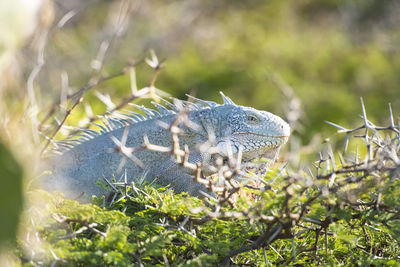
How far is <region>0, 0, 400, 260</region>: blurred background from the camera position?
34.4ft

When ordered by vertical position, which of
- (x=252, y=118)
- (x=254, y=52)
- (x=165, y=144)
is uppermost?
(x=252, y=118)

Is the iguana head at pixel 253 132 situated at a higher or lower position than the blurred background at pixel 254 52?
higher

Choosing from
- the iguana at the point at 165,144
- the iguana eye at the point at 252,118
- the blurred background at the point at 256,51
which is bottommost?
the blurred background at the point at 256,51

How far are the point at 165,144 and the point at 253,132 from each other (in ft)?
1.72

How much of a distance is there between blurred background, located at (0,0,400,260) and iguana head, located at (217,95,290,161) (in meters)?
4.25

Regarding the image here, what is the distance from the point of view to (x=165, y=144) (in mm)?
3309

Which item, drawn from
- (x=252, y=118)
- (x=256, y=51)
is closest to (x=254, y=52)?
(x=256, y=51)

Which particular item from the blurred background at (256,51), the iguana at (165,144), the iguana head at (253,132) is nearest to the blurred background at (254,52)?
the blurred background at (256,51)

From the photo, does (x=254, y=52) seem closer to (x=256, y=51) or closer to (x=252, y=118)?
(x=256, y=51)

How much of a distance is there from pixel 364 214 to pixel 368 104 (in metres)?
8.82

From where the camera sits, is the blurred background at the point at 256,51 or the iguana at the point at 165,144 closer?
the iguana at the point at 165,144

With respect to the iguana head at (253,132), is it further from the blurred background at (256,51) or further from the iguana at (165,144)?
the blurred background at (256,51)

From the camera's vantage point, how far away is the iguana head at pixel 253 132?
130 inches

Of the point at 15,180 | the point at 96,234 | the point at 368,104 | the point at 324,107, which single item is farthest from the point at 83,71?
the point at 15,180
